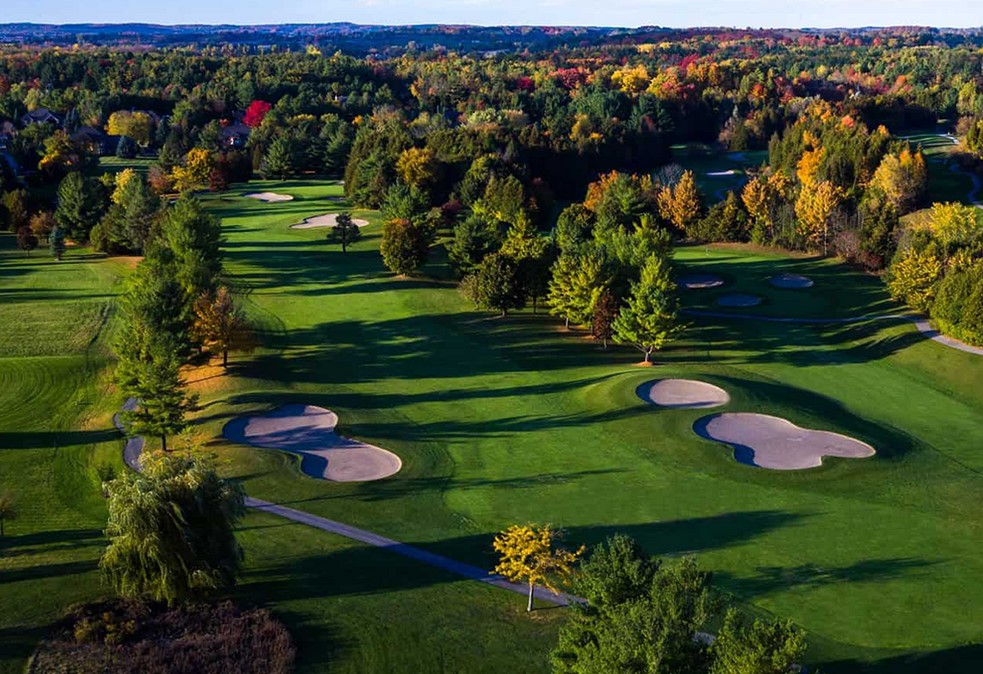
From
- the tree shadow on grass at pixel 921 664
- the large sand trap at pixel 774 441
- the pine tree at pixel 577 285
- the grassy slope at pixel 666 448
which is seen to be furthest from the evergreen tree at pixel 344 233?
the tree shadow on grass at pixel 921 664

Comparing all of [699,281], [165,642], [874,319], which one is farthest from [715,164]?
[165,642]

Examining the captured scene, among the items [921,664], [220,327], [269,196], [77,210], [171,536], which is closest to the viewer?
[921,664]

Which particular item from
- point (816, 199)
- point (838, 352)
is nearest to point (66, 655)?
point (838, 352)

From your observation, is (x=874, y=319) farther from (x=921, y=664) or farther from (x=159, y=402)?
(x=159, y=402)

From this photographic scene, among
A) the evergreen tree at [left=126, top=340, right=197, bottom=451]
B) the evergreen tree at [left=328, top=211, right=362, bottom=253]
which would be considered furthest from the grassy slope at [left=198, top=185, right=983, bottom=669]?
the evergreen tree at [left=328, top=211, right=362, bottom=253]

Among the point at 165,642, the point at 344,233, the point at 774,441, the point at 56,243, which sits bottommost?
the point at 165,642

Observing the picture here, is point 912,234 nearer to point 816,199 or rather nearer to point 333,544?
point 816,199

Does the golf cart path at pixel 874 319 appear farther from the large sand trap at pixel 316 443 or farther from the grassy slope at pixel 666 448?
the large sand trap at pixel 316 443
